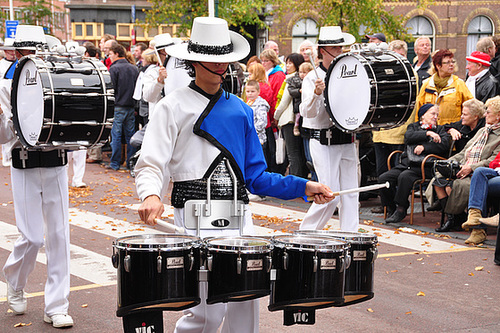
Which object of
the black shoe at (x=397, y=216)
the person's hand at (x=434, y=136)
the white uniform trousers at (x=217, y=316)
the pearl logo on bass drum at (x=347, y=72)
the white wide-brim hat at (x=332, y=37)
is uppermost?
the white wide-brim hat at (x=332, y=37)

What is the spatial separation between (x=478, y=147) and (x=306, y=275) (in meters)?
6.58

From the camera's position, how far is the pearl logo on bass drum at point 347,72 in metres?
8.59

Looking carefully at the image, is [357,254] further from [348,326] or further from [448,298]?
[448,298]

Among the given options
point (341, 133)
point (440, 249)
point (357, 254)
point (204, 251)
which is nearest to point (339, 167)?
point (341, 133)

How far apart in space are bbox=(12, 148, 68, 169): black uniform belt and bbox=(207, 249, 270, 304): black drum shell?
262 centimetres

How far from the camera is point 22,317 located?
6461mm

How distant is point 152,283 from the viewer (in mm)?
4062

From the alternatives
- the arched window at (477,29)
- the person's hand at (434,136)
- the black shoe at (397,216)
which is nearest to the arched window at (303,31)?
the arched window at (477,29)

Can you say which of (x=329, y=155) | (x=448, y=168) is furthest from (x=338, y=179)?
(x=448, y=168)

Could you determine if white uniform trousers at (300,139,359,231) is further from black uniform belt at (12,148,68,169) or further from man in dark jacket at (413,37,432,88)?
man in dark jacket at (413,37,432,88)

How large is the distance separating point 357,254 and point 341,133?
4300mm

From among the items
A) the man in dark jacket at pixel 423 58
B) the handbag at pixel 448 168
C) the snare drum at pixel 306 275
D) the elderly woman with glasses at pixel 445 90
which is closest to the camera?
the snare drum at pixel 306 275

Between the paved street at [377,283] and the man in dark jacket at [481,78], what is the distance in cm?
271

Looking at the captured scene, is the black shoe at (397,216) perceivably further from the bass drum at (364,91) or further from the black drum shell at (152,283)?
the black drum shell at (152,283)
